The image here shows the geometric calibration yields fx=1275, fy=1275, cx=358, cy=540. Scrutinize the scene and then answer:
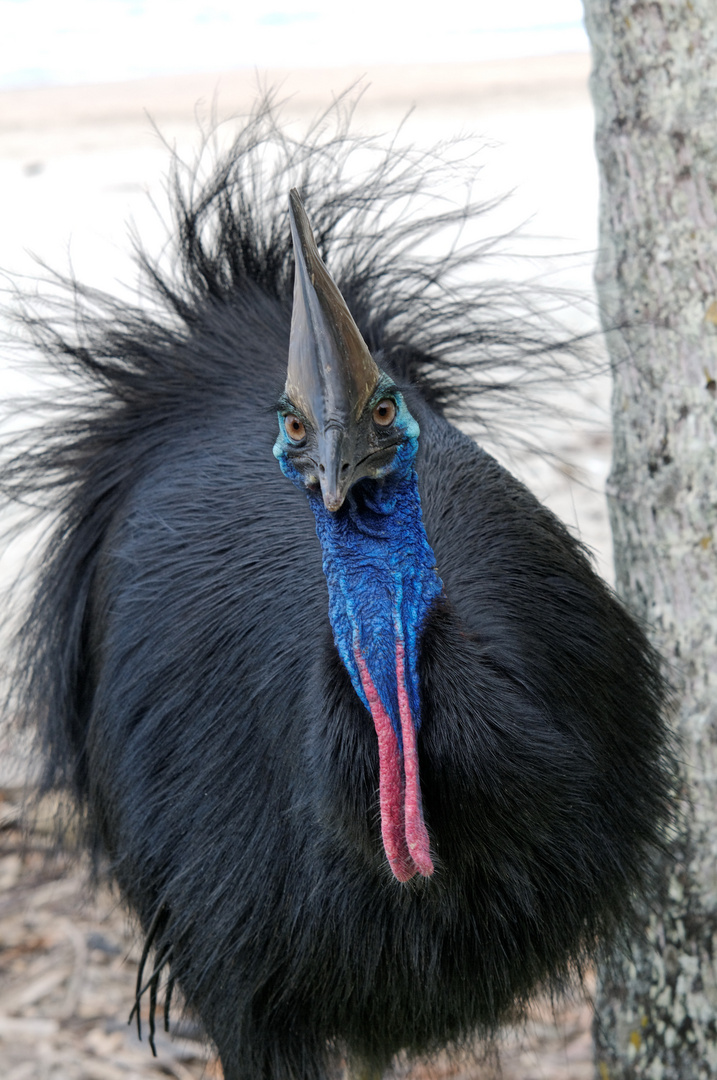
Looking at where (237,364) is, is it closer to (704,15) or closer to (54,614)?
(54,614)

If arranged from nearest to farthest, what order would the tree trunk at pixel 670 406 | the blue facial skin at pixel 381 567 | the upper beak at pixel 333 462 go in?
the upper beak at pixel 333 462
the blue facial skin at pixel 381 567
the tree trunk at pixel 670 406

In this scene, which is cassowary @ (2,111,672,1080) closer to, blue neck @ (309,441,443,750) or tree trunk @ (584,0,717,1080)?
blue neck @ (309,441,443,750)

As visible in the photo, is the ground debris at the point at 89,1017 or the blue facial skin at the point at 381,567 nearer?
the blue facial skin at the point at 381,567

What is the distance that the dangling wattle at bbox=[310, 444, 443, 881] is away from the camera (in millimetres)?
1718

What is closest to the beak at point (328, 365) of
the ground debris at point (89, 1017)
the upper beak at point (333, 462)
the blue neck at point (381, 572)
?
the upper beak at point (333, 462)

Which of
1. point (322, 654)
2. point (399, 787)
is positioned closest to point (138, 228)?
point (322, 654)

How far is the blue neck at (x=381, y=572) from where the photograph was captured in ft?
5.79

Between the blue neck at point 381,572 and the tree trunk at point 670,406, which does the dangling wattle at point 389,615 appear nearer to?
the blue neck at point 381,572

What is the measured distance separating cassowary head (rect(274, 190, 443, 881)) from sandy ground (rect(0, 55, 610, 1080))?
2.01 ft

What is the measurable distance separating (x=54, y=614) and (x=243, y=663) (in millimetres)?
700

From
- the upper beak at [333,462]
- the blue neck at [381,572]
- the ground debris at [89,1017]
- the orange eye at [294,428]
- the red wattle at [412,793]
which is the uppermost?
the orange eye at [294,428]

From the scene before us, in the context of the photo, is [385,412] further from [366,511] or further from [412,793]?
[412,793]

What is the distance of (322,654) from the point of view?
1875 millimetres

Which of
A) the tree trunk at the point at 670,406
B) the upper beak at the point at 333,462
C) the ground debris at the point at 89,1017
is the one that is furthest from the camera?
the ground debris at the point at 89,1017
